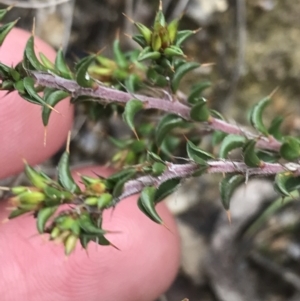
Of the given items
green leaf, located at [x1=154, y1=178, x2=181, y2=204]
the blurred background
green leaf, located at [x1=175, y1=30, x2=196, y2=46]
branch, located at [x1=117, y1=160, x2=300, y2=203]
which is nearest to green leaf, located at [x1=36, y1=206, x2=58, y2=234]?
branch, located at [x1=117, y1=160, x2=300, y2=203]

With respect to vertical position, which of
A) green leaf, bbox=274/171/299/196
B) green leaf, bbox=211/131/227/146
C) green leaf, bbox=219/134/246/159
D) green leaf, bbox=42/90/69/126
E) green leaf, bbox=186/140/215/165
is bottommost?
green leaf, bbox=211/131/227/146

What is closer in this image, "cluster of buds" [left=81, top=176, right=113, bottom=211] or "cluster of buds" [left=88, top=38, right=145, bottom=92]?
"cluster of buds" [left=81, top=176, right=113, bottom=211]

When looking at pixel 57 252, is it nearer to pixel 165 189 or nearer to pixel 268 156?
pixel 165 189

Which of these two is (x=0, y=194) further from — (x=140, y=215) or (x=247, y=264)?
(x=247, y=264)

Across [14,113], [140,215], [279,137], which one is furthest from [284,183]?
[14,113]

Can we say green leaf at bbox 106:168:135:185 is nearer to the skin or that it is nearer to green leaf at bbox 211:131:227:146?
green leaf at bbox 211:131:227:146

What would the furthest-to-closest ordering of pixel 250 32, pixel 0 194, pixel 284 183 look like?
1. pixel 250 32
2. pixel 0 194
3. pixel 284 183

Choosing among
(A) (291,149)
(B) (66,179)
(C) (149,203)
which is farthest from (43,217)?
(A) (291,149)
